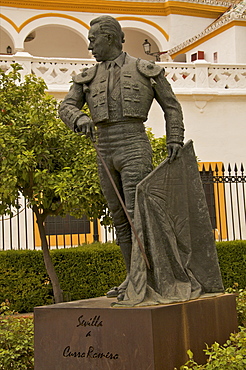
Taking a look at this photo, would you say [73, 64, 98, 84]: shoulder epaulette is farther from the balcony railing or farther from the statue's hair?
the balcony railing

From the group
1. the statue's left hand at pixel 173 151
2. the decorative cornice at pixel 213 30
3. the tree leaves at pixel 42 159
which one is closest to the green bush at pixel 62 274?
the tree leaves at pixel 42 159

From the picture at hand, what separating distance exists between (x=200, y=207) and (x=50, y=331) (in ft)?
5.30

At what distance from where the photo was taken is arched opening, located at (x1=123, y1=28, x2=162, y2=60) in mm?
25125

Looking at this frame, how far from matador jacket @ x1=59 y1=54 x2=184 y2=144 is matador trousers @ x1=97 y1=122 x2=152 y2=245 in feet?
0.35

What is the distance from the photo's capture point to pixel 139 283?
4594 millimetres

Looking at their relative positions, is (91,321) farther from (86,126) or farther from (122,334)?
(86,126)

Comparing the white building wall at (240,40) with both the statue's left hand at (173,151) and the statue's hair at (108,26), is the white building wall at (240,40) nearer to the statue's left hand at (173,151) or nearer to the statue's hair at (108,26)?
the statue's hair at (108,26)

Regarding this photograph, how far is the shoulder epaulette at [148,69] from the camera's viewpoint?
5.07 meters

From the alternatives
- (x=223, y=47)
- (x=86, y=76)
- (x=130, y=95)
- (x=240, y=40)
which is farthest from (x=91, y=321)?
(x=223, y=47)

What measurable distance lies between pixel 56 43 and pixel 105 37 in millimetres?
20221

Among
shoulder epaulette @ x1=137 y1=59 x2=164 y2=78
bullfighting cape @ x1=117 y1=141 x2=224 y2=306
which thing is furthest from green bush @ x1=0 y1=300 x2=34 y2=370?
shoulder epaulette @ x1=137 y1=59 x2=164 y2=78

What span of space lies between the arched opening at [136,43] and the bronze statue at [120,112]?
20.4 meters

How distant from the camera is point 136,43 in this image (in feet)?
83.1

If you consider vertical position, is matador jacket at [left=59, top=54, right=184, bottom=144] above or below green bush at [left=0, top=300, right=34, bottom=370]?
above
